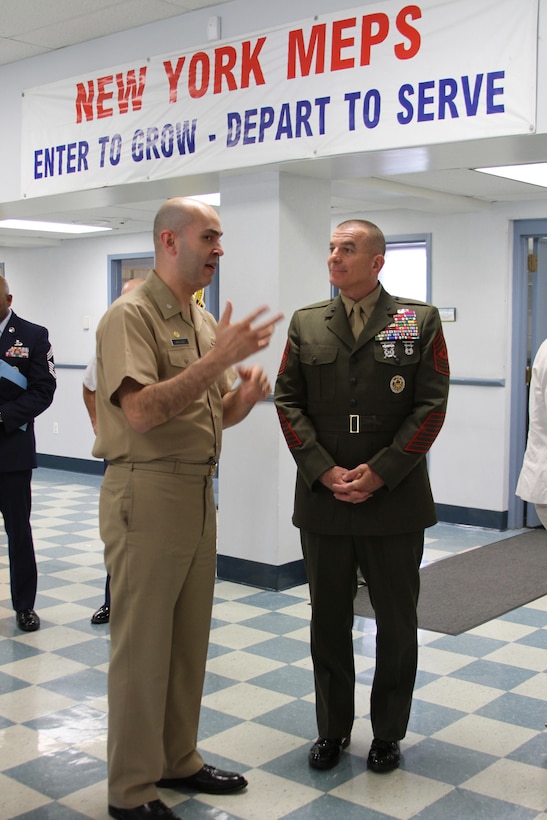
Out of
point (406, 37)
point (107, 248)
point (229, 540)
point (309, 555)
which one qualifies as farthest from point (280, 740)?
point (107, 248)

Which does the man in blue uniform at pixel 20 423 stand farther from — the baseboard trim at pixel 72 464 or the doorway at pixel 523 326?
the baseboard trim at pixel 72 464

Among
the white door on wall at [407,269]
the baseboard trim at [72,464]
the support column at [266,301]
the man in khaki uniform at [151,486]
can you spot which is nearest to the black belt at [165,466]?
the man in khaki uniform at [151,486]

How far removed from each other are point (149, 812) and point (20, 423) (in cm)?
225

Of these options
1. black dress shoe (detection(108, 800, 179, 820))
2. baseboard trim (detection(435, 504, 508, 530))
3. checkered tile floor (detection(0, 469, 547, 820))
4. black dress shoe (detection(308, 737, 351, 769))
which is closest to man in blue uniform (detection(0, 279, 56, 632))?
checkered tile floor (detection(0, 469, 547, 820))

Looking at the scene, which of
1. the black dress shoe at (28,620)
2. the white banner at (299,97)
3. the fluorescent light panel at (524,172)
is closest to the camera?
the white banner at (299,97)

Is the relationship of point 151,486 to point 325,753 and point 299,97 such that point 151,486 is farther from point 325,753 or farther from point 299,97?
point 299,97

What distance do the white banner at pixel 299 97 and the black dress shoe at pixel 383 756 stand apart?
7.99 feet

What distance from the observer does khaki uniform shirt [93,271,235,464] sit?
2533 mm

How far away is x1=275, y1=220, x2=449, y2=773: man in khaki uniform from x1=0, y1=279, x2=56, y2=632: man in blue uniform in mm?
1756

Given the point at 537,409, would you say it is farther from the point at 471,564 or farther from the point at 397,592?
the point at 471,564

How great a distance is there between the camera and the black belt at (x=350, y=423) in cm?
304

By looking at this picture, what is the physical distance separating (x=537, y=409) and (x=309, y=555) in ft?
3.14

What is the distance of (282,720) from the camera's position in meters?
3.48

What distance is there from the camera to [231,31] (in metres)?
4.83
